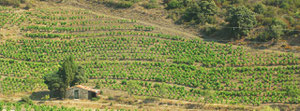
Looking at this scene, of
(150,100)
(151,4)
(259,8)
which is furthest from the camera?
(151,4)

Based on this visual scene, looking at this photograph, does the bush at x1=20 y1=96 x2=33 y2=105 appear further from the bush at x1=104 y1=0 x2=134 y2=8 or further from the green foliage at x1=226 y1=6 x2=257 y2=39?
the green foliage at x1=226 y1=6 x2=257 y2=39

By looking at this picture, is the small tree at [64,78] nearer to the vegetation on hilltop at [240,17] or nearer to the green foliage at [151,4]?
the vegetation on hilltop at [240,17]

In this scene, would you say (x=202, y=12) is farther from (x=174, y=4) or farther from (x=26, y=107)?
(x=26, y=107)

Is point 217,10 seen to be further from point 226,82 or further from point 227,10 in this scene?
point 226,82

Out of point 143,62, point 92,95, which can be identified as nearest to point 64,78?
point 92,95

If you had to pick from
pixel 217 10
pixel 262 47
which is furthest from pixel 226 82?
pixel 217 10
